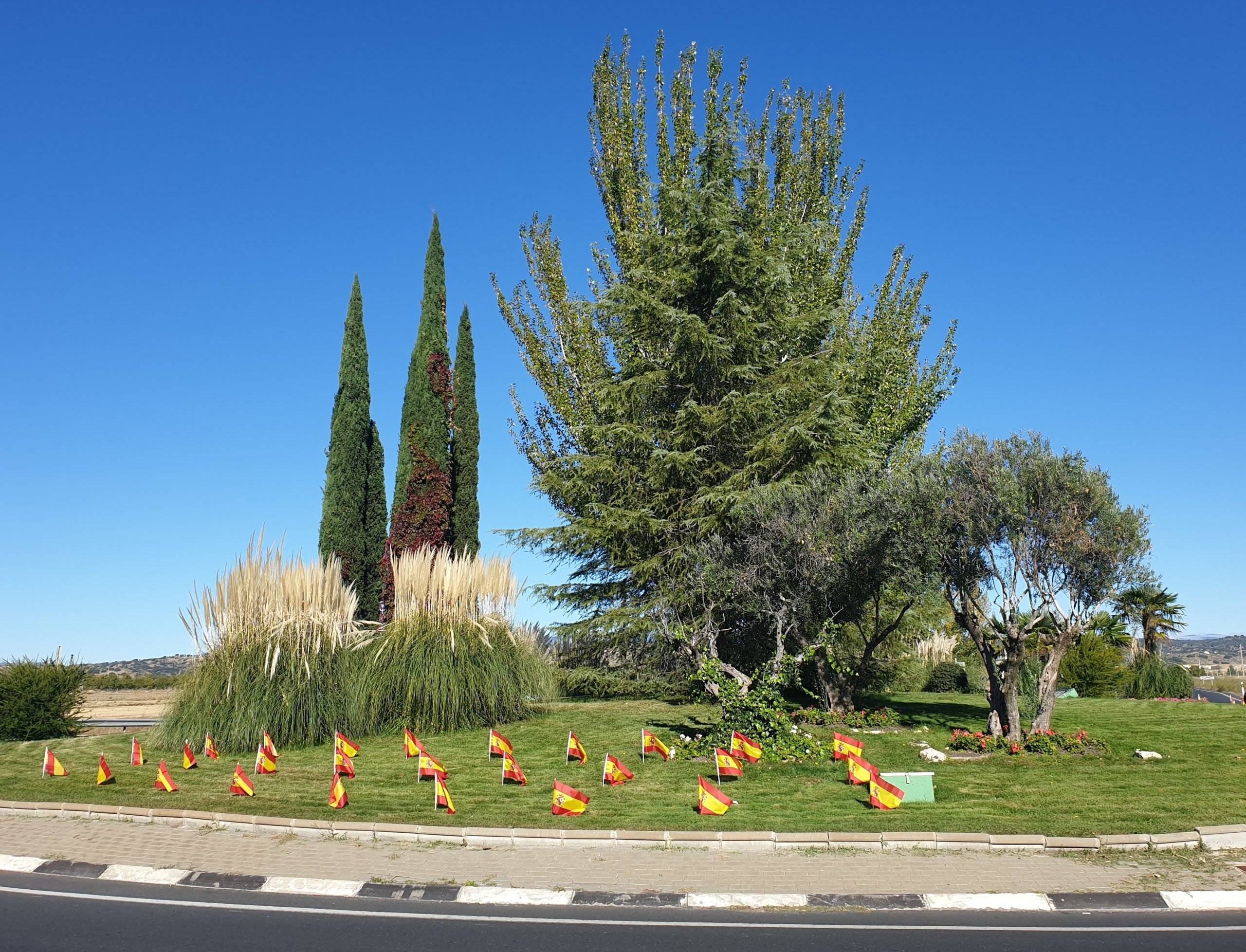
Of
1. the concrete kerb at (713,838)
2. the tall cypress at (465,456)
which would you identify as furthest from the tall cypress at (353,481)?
the concrete kerb at (713,838)

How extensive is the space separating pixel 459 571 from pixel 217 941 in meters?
10.4

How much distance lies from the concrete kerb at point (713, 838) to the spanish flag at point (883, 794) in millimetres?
1314

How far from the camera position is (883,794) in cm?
1090

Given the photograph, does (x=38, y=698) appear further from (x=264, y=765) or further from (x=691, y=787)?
(x=691, y=787)

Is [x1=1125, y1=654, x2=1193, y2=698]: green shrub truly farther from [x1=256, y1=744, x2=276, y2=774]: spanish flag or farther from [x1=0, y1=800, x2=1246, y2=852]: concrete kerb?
[x1=256, y1=744, x2=276, y2=774]: spanish flag

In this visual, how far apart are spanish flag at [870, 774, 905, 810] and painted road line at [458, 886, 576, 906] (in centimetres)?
440

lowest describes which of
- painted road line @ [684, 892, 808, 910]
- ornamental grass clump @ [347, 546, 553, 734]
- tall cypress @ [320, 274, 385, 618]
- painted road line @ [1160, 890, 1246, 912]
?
painted road line @ [1160, 890, 1246, 912]

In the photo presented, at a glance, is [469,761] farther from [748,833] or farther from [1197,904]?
[1197,904]

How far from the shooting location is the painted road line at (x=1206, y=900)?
7594 mm

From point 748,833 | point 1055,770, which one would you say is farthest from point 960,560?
point 748,833

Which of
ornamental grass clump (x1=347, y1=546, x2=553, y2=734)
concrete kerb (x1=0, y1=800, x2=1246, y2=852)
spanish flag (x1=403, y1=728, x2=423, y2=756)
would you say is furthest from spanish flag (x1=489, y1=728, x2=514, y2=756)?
concrete kerb (x1=0, y1=800, x2=1246, y2=852)

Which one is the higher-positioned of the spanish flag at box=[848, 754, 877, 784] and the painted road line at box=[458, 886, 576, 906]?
the spanish flag at box=[848, 754, 877, 784]

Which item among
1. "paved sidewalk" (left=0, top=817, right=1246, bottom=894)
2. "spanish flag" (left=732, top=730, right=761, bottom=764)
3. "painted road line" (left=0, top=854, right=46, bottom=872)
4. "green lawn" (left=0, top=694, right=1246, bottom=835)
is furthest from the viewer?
"spanish flag" (left=732, top=730, right=761, bottom=764)

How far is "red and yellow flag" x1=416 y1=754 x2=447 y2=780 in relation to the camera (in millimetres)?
12273
